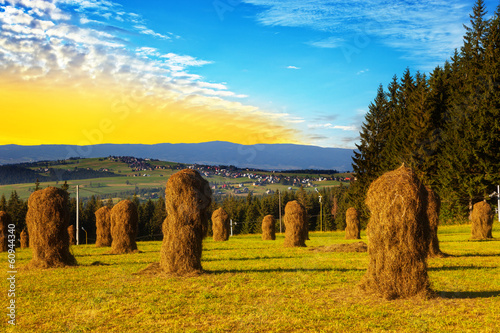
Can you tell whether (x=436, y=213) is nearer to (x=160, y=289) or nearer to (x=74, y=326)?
(x=160, y=289)

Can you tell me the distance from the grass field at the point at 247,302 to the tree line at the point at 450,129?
36100mm

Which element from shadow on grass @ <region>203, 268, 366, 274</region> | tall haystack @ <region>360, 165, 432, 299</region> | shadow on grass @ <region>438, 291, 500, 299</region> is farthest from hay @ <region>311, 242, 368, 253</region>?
tall haystack @ <region>360, 165, 432, 299</region>

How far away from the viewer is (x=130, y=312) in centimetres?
894

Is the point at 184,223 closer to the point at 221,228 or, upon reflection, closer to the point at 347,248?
the point at 347,248

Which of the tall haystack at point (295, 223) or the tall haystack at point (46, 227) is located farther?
the tall haystack at point (295, 223)

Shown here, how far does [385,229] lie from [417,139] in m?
48.0

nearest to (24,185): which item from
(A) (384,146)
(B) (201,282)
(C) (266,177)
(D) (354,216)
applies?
(C) (266,177)

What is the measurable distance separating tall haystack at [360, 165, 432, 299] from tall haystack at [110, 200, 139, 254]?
14943 millimetres

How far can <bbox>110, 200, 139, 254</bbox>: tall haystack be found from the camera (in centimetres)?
→ 2177

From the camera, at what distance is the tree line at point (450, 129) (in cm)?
4634

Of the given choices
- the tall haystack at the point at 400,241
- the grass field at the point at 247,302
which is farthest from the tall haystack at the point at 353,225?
the tall haystack at the point at 400,241

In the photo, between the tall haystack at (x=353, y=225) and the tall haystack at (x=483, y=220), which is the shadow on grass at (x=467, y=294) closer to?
the tall haystack at (x=483, y=220)

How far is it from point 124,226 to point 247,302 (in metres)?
14.1

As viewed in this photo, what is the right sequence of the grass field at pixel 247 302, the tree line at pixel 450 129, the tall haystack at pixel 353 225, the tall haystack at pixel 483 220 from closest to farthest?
the grass field at pixel 247 302, the tall haystack at pixel 483 220, the tall haystack at pixel 353 225, the tree line at pixel 450 129
